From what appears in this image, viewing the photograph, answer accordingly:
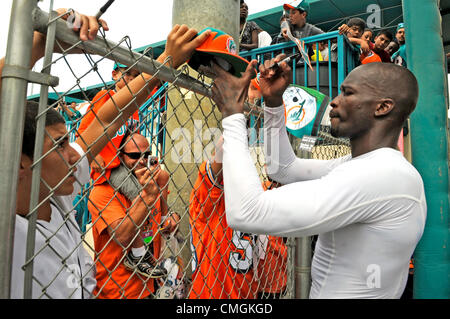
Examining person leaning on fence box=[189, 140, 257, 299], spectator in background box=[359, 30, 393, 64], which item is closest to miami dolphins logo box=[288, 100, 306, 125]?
person leaning on fence box=[189, 140, 257, 299]

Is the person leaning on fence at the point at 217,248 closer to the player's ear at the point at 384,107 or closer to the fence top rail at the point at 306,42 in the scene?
the player's ear at the point at 384,107

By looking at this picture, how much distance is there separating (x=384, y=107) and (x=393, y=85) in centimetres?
11

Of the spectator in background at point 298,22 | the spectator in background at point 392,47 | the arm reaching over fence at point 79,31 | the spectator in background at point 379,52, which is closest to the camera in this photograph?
the arm reaching over fence at point 79,31

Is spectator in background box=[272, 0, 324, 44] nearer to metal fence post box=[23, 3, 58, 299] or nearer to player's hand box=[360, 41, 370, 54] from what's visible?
player's hand box=[360, 41, 370, 54]

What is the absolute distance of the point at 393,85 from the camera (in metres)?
1.47

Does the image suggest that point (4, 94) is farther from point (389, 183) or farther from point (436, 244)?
point (436, 244)

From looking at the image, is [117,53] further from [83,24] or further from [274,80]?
[274,80]

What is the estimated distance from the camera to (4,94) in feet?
2.74

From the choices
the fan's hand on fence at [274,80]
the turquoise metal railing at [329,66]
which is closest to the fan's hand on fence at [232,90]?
the fan's hand on fence at [274,80]

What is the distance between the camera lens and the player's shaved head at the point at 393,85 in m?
1.46

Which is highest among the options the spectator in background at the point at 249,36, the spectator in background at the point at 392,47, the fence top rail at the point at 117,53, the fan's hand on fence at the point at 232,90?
the spectator in background at the point at 249,36

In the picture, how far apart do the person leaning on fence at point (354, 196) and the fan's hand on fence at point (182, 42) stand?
147mm

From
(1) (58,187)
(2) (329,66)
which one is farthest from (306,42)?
(1) (58,187)
